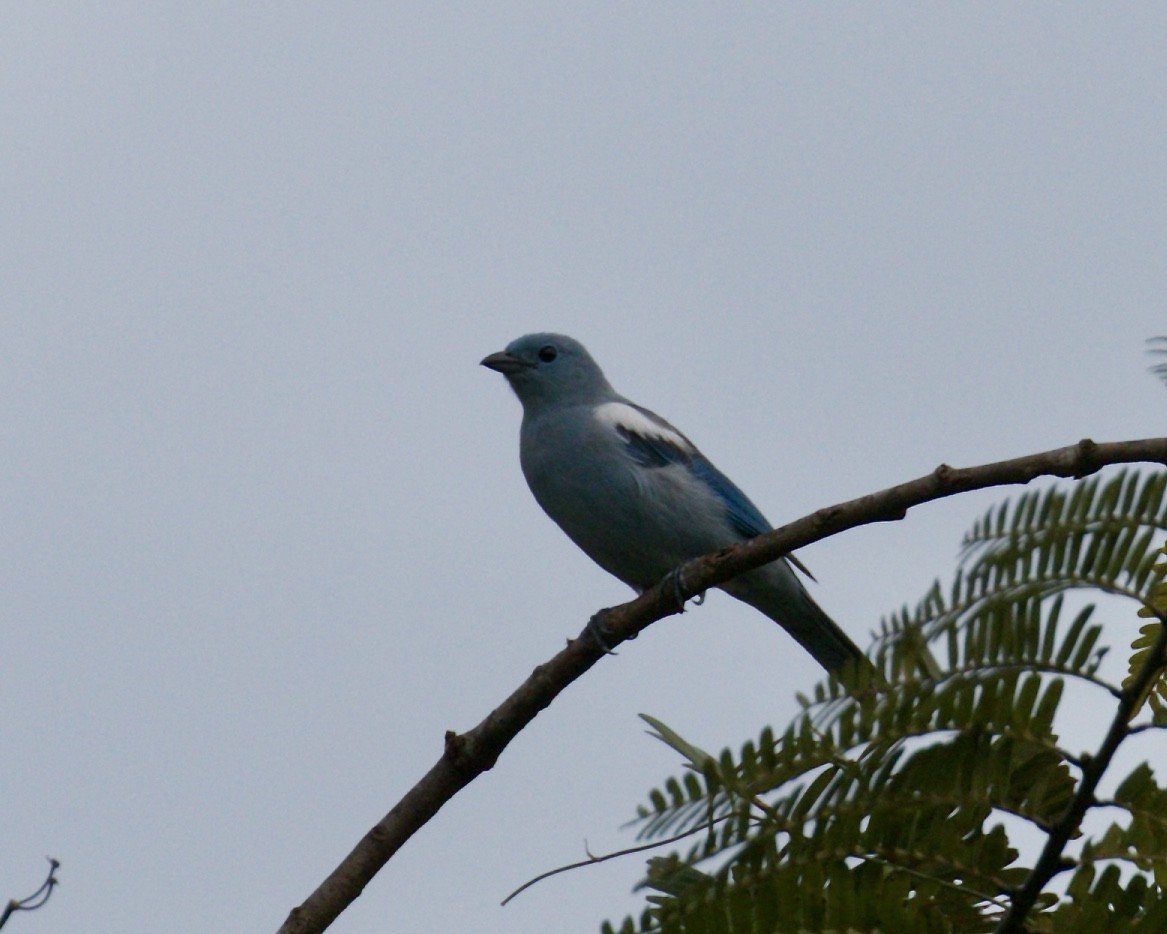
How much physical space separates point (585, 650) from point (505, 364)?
5277 millimetres

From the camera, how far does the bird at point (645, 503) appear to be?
7621 mm

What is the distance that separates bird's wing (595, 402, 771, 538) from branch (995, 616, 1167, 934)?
588 cm

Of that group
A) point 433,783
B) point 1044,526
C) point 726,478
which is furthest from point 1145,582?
point 726,478

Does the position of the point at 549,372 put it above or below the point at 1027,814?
above

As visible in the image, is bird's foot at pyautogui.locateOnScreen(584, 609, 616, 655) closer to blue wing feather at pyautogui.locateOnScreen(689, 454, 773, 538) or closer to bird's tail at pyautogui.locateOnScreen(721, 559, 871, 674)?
bird's tail at pyautogui.locateOnScreen(721, 559, 871, 674)

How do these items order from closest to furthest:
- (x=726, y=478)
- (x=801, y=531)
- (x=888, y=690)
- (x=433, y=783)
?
(x=888, y=690) < (x=801, y=531) < (x=433, y=783) < (x=726, y=478)

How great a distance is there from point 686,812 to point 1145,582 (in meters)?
0.72

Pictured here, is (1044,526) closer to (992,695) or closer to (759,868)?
(992,695)

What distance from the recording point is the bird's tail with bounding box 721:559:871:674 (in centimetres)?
777

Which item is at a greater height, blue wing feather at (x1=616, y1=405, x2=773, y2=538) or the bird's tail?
blue wing feather at (x1=616, y1=405, x2=773, y2=538)

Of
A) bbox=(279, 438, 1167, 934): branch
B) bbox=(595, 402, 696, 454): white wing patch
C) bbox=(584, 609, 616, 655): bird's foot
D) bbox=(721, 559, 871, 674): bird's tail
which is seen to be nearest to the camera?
bbox=(279, 438, 1167, 934): branch

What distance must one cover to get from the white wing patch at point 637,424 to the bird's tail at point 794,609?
876 millimetres

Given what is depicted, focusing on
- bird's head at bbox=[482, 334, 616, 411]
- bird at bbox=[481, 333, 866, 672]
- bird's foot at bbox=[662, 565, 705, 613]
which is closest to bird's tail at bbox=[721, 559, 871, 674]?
bird at bbox=[481, 333, 866, 672]

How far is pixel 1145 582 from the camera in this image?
83.7 inches
